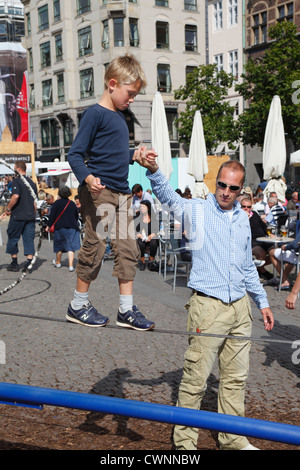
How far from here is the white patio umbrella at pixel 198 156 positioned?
1933 cm

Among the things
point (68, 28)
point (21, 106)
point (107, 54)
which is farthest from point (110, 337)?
point (68, 28)

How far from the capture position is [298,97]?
9.41 meters

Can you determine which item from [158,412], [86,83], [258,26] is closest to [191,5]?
[258,26]

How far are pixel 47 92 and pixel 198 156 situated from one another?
38.8 m

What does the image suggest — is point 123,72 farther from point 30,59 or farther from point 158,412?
point 30,59

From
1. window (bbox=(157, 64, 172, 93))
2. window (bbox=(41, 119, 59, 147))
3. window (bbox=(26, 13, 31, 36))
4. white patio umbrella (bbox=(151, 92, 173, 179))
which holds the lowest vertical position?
white patio umbrella (bbox=(151, 92, 173, 179))

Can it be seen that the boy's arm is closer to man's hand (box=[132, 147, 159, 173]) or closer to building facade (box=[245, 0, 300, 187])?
man's hand (box=[132, 147, 159, 173])

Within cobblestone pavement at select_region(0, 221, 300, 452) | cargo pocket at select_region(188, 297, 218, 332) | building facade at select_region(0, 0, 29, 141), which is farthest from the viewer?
building facade at select_region(0, 0, 29, 141)

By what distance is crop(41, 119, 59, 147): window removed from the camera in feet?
178

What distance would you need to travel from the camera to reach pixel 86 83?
50250 millimetres

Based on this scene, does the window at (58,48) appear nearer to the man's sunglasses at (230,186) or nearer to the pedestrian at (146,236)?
the pedestrian at (146,236)

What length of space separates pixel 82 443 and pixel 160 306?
5.02 metres

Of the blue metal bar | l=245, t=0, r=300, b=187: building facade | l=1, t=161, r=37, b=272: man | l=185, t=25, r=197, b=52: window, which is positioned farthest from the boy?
l=185, t=25, r=197, b=52: window

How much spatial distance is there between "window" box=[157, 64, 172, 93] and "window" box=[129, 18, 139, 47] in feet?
9.26
